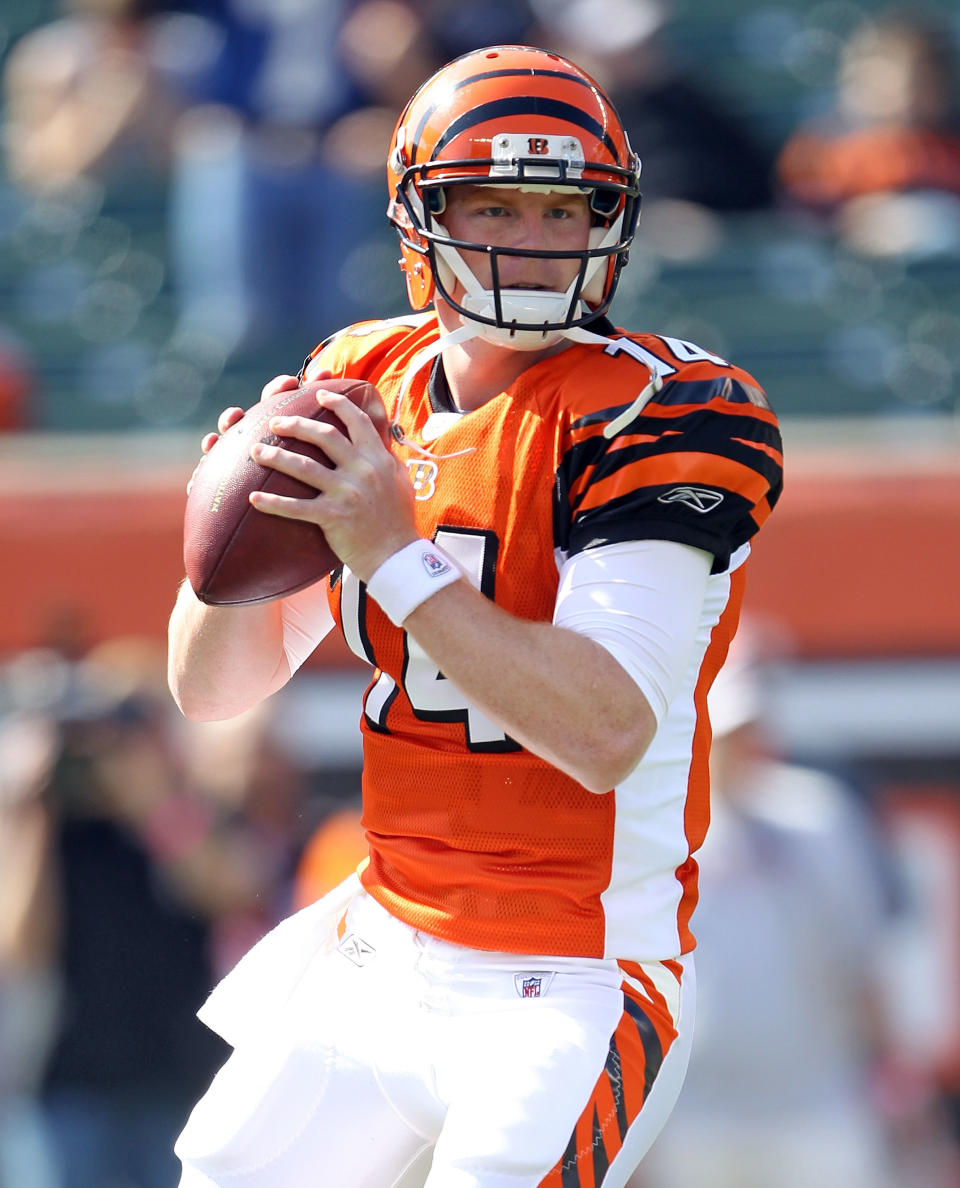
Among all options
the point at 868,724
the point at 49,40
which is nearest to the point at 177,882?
the point at 868,724

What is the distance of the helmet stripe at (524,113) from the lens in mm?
2592

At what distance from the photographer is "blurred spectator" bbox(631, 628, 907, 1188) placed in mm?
4945

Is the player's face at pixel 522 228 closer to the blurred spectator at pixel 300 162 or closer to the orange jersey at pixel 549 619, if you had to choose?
the orange jersey at pixel 549 619

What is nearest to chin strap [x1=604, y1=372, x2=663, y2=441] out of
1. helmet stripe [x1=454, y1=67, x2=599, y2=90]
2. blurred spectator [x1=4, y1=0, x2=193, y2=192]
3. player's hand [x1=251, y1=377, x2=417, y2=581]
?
player's hand [x1=251, y1=377, x2=417, y2=581]

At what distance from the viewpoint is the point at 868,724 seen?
19.8 feet

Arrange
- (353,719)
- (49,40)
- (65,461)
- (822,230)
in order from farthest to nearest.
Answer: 1. (49,40)
2. (822,230)
3. (65,461)
4. (353,719)

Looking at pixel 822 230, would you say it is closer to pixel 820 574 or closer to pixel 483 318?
pixel 820 574

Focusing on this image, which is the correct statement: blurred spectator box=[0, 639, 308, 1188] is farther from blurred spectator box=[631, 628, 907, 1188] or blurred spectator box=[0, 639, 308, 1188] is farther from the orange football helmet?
the orange football helmet

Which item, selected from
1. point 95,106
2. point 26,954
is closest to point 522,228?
point 26,954

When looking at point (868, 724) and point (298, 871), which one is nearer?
point (298, 871)

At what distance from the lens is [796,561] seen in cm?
610

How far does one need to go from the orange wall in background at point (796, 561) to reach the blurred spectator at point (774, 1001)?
0.86m

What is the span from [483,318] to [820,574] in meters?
3.69

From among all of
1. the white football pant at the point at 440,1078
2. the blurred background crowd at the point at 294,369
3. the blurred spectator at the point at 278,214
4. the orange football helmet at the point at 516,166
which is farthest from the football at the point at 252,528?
the blurred spectator at the point at 278,214
